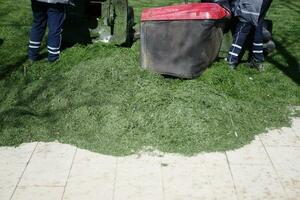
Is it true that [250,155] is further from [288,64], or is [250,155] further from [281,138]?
[288,64]

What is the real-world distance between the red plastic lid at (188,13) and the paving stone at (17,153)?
235cm

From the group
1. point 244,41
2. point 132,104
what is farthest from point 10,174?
point 244,41

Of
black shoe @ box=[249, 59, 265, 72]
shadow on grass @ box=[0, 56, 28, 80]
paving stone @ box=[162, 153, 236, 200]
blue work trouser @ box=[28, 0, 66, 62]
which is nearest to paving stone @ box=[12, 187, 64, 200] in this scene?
paving stone @ box=[162, 153, 236, 200]

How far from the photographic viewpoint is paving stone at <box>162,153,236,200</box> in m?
4.24

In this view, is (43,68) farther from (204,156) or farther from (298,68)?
(298,68)

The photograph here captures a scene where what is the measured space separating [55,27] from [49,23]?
12cm

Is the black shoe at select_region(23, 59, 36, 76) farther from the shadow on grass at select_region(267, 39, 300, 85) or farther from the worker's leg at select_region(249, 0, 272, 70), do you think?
the shadow on grass at select_region(267, 39, 300, 85)

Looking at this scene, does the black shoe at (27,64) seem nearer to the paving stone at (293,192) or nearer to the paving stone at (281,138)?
the paving stone at (281,138)

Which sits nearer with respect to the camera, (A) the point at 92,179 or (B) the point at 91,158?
(A) the point at 92,179

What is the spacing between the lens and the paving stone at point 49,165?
4.40 m

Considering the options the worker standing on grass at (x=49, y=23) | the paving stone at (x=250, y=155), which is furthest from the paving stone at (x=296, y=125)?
the worker standing on grass at (x=49, y=23)

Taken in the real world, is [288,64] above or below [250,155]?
below

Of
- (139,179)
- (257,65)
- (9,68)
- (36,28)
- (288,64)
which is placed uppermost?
(36,28)

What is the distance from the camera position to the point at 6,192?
13.9 feet
